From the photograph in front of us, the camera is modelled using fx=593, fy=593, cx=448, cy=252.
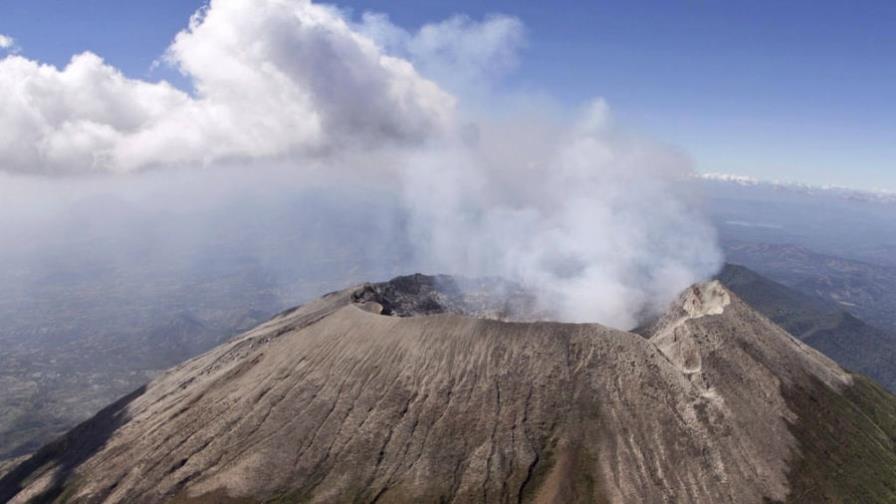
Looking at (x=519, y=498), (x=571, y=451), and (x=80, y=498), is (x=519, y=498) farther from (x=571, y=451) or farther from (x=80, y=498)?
(x=80, y=498)

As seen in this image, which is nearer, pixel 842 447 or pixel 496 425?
pixel 496 425

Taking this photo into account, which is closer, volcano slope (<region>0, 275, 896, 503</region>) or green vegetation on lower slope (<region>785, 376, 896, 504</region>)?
green vegetation on lower slope (<region>785, 376, 896, 504</region>)

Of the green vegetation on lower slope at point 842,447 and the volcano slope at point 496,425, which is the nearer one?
the green vegetation on lower slope at point 842,447

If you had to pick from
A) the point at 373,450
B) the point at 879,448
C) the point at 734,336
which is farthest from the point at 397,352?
the point at 879,448

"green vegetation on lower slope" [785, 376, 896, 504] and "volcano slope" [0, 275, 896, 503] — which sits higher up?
"volcano slope" [0, 275, 896, 503]
